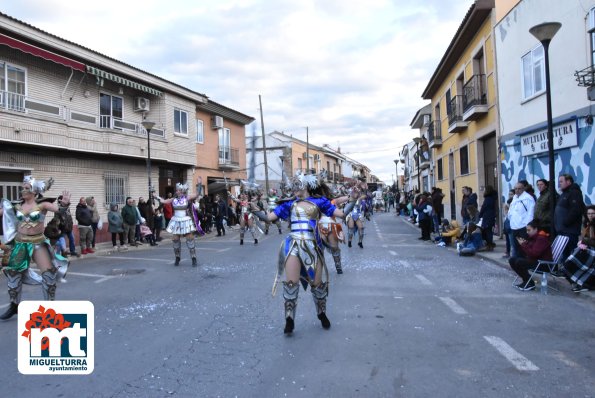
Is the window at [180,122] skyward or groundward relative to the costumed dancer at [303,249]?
skyward

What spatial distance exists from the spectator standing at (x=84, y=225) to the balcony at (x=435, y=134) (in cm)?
1999

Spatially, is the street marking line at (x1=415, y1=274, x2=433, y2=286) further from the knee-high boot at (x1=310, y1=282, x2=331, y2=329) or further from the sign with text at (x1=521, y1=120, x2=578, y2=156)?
the sign with text at (x1=521, y1=120, x2=578, y2=156)

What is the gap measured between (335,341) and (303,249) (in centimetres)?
108

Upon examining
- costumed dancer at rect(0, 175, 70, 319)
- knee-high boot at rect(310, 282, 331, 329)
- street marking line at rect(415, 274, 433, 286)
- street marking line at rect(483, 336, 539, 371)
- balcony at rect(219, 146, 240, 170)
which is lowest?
street marking line at rect(483, 336, 539, 371)

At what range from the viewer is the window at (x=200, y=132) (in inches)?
1064

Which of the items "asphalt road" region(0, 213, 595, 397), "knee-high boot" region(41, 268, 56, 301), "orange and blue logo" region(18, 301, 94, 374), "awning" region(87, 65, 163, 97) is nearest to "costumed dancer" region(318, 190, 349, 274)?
"asphalt road" region(0, 213, 595, 397)

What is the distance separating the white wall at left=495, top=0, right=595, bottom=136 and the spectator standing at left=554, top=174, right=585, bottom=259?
3484mm

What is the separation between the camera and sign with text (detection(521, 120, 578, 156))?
10852mm

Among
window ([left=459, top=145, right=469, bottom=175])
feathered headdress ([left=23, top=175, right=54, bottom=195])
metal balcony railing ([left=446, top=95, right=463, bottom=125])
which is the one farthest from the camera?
window ([left=459, top=145, right=469, bottom=175])

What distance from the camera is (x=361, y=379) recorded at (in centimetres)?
388

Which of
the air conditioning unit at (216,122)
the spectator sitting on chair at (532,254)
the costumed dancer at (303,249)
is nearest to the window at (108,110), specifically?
the air conditioning unit at (216,122)

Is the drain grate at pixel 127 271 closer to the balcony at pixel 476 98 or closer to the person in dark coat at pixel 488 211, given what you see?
the person in dark coat at pixel 488 211

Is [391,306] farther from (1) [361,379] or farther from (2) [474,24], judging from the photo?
(2) [474,24]

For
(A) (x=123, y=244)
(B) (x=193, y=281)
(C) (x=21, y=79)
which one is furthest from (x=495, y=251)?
(C) (x=21, y=79)
